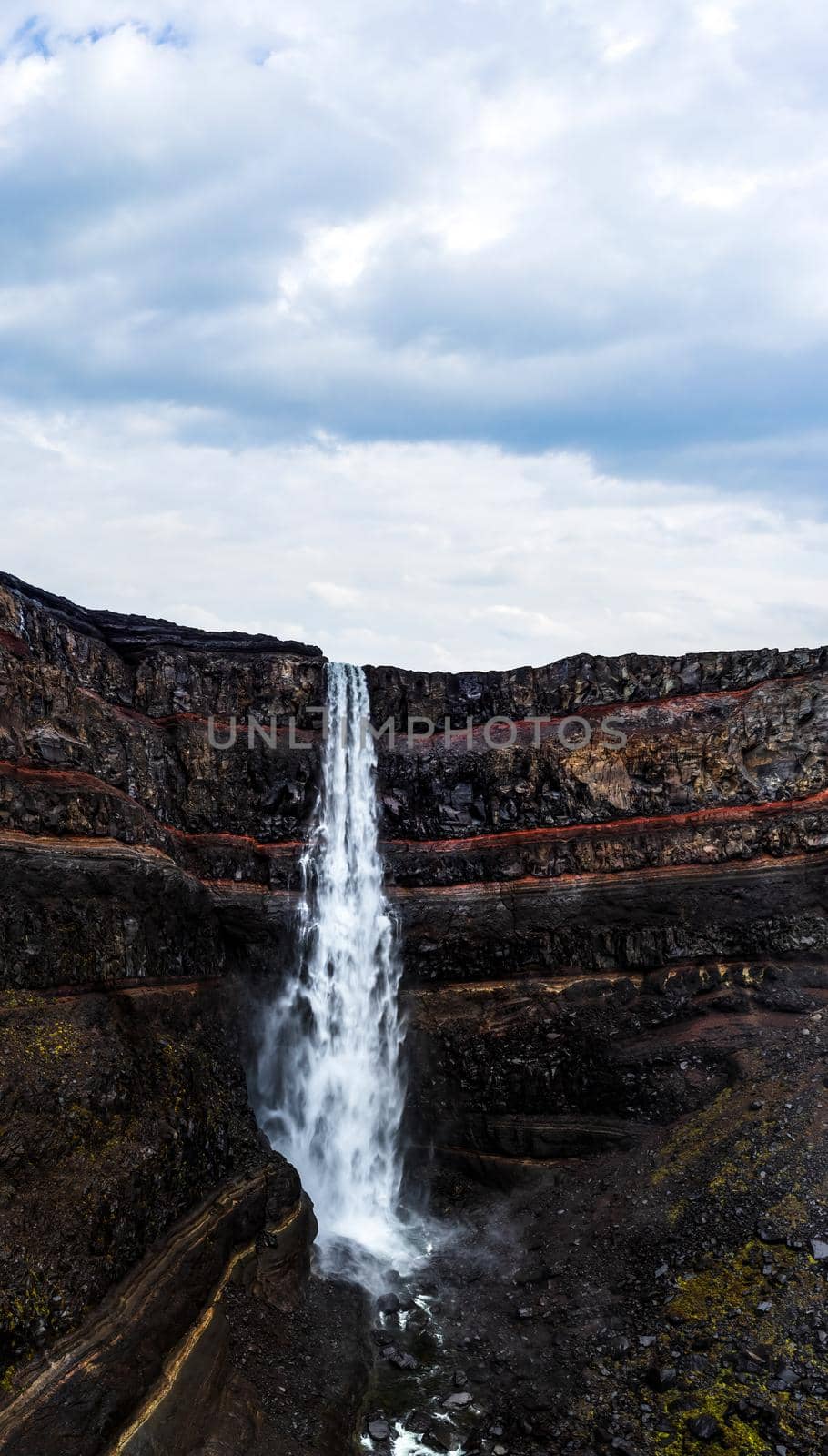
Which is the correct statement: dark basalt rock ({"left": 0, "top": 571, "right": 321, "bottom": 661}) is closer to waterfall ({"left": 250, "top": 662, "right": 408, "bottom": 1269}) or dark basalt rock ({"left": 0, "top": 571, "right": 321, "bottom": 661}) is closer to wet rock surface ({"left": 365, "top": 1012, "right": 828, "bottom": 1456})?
waterfall ({"left": 250, "top": 662, "right": 408, "bottom": 1269})

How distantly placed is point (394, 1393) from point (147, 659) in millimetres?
20588

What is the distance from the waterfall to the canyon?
2.15 feet

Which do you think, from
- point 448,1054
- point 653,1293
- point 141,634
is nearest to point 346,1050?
point 448,1054

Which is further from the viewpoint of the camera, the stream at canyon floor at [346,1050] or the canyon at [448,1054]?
the stream at canyon floor at [346,1050]

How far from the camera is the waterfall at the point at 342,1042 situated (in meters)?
23.8

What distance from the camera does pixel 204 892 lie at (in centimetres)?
2456

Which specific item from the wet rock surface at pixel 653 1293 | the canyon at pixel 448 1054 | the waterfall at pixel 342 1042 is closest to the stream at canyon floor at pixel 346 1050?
the waterfall at pixel 342 1042

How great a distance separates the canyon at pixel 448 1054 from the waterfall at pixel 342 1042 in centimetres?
65

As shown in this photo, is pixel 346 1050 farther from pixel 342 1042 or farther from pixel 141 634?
pixel 141 634

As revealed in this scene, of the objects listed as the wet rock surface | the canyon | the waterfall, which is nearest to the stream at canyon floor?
the waterfall

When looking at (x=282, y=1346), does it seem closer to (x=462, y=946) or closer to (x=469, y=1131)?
(x=469, y=1131)

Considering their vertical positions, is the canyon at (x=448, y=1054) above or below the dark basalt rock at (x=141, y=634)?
below

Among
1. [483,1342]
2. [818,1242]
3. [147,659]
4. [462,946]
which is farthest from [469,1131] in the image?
[147,659]

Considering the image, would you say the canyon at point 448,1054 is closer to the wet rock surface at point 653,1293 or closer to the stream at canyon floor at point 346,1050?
the wet rock surface at point 653,1293
